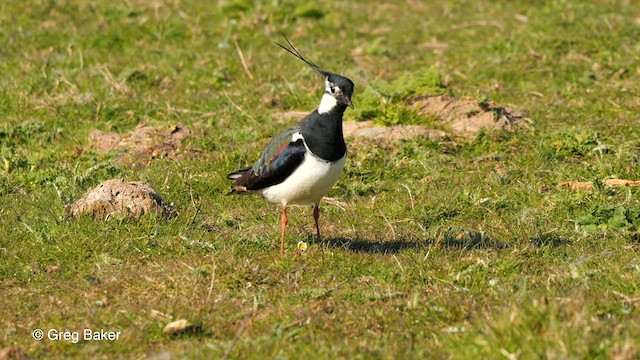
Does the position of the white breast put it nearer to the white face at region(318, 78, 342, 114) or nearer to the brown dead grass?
the white face at region(318, 78, 342, 114)

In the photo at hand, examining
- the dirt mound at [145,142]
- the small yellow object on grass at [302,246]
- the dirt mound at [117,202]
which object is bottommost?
the dirt mound at [145,142]

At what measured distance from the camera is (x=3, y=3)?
15141 millimetres

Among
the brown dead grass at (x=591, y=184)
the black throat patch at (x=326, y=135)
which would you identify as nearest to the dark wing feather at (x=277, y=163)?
the black throat patch at (x=326, y=135)

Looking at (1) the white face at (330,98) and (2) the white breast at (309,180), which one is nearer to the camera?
(2) the white breast at (309,180)

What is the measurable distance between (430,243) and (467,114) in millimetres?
3293

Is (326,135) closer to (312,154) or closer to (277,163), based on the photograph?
(312,154)

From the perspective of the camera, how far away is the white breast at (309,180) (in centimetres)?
761

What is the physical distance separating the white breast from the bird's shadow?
0.47m

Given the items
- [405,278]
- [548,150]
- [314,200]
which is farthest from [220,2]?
[405,278]

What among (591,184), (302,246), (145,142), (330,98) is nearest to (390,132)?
(591,184)

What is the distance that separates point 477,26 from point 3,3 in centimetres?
720

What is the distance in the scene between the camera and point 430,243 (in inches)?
319

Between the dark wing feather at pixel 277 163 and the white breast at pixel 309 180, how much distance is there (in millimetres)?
54

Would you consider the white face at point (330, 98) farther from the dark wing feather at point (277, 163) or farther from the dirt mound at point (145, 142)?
the dirt mound at point (145, 142)
